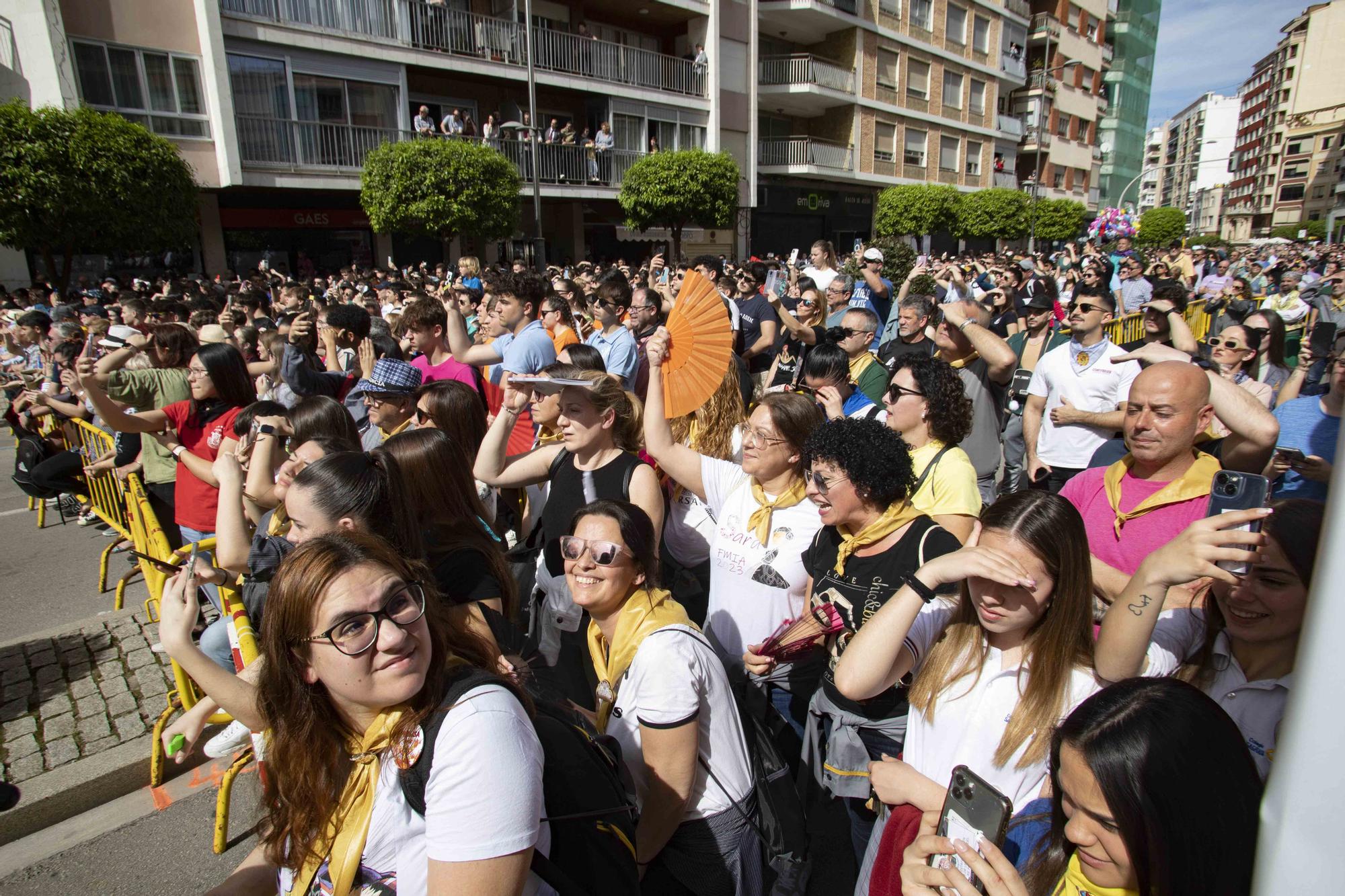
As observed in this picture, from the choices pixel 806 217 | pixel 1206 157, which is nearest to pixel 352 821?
pixel 806 217

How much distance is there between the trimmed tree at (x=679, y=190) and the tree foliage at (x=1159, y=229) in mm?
29384

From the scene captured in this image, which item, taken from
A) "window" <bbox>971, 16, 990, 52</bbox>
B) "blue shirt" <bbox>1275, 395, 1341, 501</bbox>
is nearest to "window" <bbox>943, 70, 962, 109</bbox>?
"window" <bbox>971, 16, 990, 52</bbox>

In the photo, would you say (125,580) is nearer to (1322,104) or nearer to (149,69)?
(149,69)

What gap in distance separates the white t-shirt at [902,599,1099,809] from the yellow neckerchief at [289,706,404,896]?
131cm

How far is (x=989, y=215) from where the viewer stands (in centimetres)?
3284

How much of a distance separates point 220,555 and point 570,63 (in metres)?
22.1

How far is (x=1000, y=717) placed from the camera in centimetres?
179

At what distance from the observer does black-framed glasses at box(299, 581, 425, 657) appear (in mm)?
1535

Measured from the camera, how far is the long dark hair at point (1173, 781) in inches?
47.3

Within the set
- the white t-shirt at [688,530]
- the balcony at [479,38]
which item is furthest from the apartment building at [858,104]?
the white t-shirt at [688,530]

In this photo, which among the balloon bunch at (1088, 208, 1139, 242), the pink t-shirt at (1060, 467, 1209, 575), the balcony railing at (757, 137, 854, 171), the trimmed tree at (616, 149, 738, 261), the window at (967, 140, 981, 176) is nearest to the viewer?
the pink t-shirt at (1060, 467, 1209, 575)

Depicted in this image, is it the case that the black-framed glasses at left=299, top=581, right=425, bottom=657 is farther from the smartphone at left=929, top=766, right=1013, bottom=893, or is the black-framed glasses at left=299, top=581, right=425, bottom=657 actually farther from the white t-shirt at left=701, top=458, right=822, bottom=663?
the white t-shirt at left=701, top=458, right=822, bottom=663

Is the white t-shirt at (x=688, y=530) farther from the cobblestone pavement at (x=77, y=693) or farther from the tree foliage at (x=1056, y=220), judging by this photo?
the tree foliage at (x=1056, y=220)

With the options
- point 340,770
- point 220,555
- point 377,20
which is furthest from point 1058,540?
point 377,20
